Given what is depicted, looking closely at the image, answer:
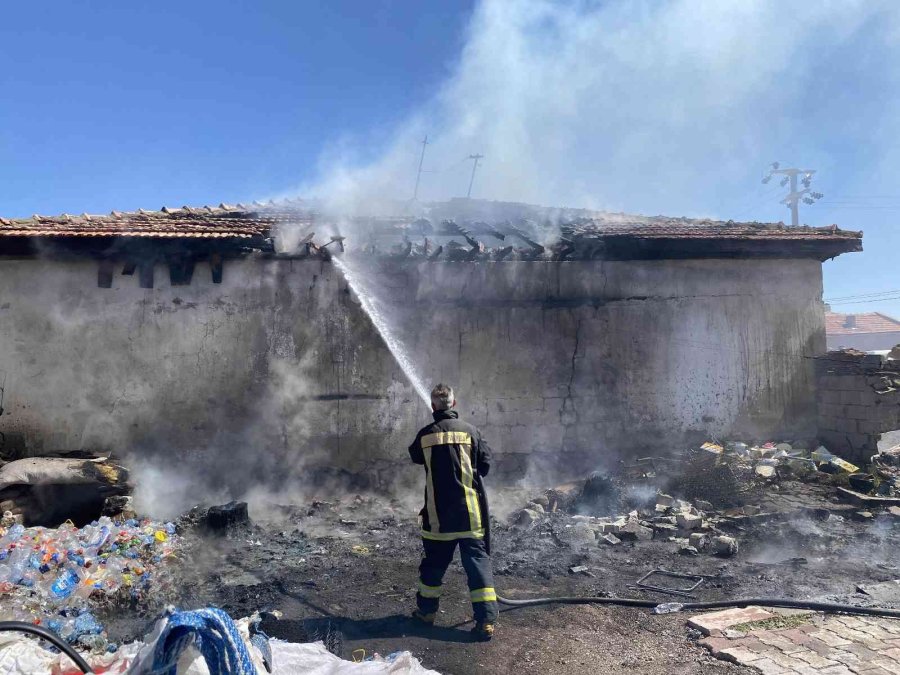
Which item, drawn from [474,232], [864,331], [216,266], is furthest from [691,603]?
[864,331]

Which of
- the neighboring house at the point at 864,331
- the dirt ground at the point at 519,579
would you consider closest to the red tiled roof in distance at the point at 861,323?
the neighboring house at the point at 864,331

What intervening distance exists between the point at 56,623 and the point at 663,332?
952 centimetres

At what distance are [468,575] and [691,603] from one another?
2076 millimetres

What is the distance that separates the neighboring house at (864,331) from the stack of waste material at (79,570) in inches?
1854

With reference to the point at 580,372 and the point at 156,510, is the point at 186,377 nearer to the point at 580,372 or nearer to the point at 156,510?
the point at 156,510

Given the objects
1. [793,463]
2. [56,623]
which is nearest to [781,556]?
[793,463]

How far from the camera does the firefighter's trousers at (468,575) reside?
479 centimetres

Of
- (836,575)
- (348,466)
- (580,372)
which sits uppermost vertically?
(580,372)

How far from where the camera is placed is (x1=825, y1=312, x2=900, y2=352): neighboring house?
43.7 m

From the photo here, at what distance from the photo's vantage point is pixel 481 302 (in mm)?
10086

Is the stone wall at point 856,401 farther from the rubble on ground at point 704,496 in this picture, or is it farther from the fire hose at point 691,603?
the fire hose at point 691,603

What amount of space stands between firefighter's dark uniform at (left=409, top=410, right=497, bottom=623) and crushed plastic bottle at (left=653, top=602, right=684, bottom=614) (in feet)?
5.04

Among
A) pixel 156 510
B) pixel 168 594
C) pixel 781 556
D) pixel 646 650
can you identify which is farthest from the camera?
pixel 156 510

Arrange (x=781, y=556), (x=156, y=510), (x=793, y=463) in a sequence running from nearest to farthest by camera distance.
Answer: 1. (x=781, y=556)
2. (x=156, y=510)
3. (x=793, y=463)
